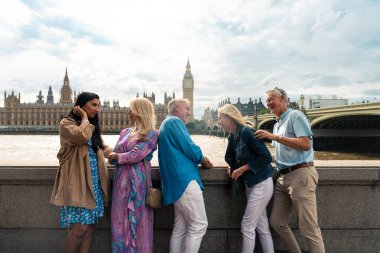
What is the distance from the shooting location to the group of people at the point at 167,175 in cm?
258

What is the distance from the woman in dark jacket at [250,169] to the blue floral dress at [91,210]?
994 mm

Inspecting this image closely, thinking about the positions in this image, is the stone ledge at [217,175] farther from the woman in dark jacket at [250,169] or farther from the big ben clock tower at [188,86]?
the big ben clock tower at [188,86]

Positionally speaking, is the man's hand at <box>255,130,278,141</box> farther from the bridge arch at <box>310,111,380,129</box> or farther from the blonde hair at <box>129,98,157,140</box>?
the bridge arch at <box>310,111,380,129</box>

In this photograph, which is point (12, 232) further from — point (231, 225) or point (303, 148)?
point (303, 148)

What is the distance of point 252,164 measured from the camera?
8.73 ft

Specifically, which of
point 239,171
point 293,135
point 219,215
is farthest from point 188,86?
point 239,171

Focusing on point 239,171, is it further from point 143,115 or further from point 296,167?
point 143,115

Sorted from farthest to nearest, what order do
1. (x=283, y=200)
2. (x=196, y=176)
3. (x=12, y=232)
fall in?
(x=12, y=232) < (x=283, y=200) < (x=196, y=176)

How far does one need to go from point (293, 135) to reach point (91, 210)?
5.15ft

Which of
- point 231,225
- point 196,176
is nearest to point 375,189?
point 231,225

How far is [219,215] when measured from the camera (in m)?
3.24

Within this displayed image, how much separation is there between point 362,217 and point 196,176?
1629 millimetres

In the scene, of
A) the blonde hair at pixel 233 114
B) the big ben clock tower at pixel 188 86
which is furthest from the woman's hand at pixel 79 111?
the big ben clock tower at pixel 188 86

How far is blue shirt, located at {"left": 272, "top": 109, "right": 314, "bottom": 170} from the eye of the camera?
269 cm
